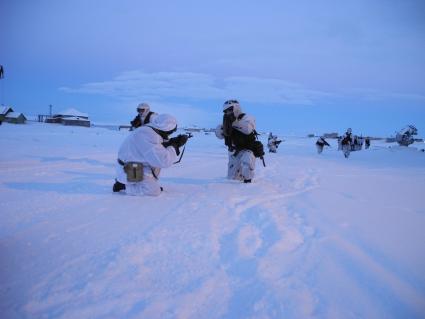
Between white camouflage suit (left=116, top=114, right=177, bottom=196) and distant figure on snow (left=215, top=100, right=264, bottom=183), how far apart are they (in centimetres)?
209

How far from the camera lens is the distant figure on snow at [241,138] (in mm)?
7402

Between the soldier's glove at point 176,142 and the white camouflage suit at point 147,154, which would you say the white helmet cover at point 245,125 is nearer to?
the soldier's glove at point 176,142

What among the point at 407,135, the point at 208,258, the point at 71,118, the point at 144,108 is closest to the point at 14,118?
the point at 71,118

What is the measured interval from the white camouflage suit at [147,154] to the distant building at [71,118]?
70623 millimetres

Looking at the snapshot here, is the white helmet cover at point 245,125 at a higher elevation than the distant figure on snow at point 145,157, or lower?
higher

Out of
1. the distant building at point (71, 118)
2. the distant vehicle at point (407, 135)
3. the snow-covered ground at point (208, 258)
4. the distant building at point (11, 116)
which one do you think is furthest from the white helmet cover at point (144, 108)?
the distant building at point (71, 118)

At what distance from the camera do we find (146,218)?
4.03 metres

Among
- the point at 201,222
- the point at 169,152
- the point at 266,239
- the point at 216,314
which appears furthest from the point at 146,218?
the point at 216,314

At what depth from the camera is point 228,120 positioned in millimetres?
7492

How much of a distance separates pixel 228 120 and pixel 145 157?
8.21 ft

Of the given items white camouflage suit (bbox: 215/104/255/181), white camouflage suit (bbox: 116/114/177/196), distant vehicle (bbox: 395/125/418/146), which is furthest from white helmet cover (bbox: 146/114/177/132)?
distant vehicle (bbox: 395/125/418/146)

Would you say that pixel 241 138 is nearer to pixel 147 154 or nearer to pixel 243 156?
pixel 243 156

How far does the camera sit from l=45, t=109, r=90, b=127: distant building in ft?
234

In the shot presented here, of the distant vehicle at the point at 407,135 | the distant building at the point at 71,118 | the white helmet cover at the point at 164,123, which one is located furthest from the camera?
the distant building at the point at 71,118
